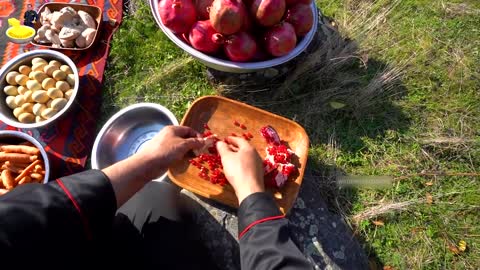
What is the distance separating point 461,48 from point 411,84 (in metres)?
0.60

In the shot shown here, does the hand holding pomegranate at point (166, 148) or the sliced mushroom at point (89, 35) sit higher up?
the sliced mushroom at point (89, 35)

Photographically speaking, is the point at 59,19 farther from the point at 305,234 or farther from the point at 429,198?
the point at 429,198

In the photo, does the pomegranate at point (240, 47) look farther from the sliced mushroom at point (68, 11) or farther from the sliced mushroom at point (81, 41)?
the sliced mushroom at point (68, 11)

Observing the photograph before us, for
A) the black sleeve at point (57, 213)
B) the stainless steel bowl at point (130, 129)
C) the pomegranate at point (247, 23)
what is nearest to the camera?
the black sleeve at point (57, 213)

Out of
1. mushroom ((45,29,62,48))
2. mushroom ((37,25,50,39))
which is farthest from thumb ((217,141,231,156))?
mushroom ((37,25,50,39))

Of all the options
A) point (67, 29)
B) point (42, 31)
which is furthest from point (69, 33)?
point (42, 31)

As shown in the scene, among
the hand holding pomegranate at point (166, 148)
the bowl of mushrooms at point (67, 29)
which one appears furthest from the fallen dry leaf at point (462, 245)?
the bowl of mushrooms at point (67, 29)

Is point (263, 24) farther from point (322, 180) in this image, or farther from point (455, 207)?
point (455, 207)

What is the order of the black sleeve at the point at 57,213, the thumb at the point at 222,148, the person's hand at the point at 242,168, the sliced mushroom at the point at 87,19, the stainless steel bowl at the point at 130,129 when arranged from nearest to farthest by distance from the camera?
the black sleeve at the point at 57,213, the person's hand at the point at 242,168, the thumb at the point at 222,148, the stainless steel bowl at the point at 130,129, the sliced mushroom at the point at 87,19

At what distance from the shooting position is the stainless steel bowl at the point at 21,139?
2393 millimetres

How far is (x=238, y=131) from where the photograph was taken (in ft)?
7.28

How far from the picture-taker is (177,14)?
2131mm

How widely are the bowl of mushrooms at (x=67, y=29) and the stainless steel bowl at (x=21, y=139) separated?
2.80 feet

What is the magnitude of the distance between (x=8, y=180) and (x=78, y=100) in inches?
31.8
